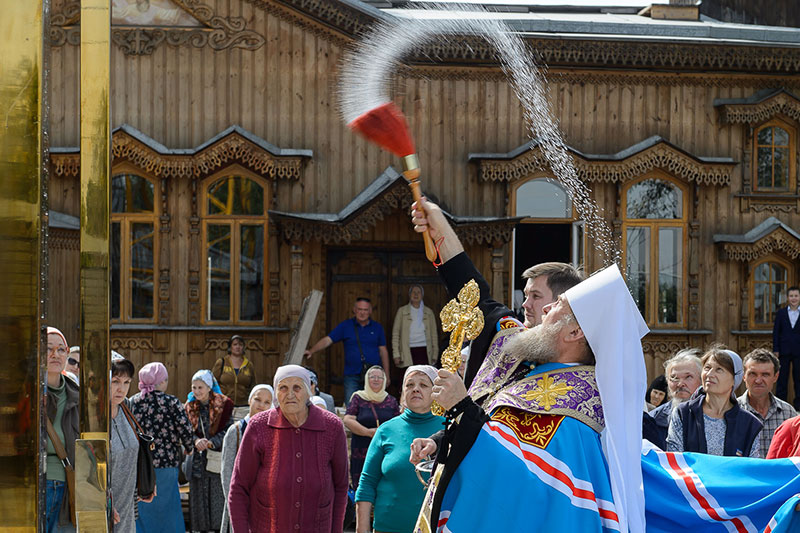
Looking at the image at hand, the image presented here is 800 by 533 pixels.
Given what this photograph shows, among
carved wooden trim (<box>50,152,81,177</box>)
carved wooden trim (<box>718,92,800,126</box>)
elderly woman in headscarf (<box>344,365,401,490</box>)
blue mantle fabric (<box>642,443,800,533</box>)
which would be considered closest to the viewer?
blue mantle fabric (<box>642,443,800,533</box>)

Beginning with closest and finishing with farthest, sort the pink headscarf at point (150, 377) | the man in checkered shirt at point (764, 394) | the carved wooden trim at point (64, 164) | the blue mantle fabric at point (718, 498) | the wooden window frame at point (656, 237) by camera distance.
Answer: the blue mantle fabric at point (718, 498), the man in checkered shirt at point (764, 394), the pink headscarf at point (150, 377), the carved wooden trim at point (64, 164), the wooden window frame at point (656, 237)

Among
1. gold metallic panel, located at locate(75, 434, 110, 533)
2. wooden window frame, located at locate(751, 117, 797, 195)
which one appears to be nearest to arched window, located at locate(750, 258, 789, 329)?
wooden window frame, located at locate(751, 117, 797, 195)

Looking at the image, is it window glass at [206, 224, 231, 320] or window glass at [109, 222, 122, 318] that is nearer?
window glass at [109, 222, 122, 318]

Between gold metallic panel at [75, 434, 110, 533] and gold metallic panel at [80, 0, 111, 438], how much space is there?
0.08ft

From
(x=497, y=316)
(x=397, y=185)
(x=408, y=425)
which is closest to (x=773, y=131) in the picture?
(x=397, y=185)

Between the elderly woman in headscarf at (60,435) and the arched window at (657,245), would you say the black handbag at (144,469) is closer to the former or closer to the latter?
the elderly woman in headscarf at (60,435)

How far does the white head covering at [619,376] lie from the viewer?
345cm

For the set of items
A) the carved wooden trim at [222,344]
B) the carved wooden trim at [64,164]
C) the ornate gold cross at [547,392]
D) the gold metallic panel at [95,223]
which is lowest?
the carved wooden trim at [222,344]

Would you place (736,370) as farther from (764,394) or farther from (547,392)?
(547,392)

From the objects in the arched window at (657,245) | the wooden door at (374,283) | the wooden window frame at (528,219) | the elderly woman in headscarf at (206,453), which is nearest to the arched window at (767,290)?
the arched window at (657,245)

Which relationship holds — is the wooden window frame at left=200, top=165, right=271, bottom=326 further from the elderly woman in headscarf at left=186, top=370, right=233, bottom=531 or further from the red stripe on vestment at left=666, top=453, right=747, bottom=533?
the red stripe on vestment at left=666, top=453, right=747, bottom=533

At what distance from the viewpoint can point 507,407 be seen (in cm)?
359

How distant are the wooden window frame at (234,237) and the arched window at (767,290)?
27.0 feet

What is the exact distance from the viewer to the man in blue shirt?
1497 cm
